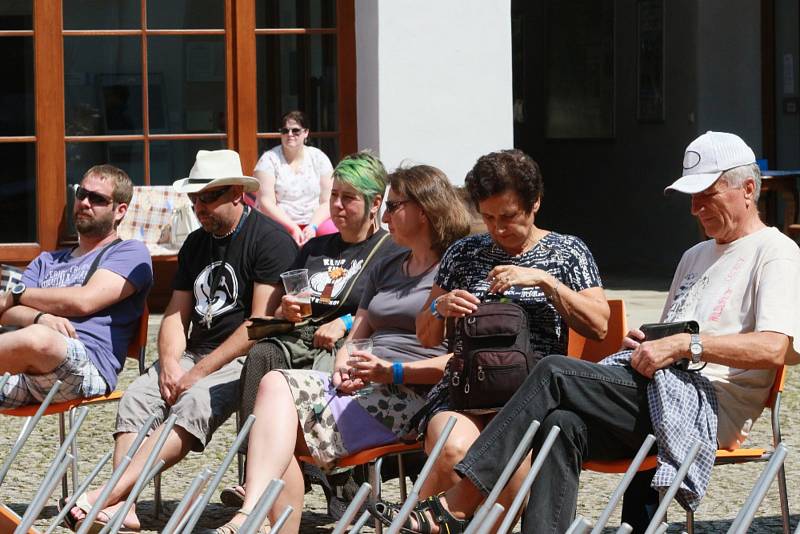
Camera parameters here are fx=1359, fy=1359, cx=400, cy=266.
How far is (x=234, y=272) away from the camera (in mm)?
4789

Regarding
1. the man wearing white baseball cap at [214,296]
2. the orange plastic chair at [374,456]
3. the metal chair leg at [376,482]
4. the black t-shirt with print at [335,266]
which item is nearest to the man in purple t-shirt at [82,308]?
the man wearing white baseball cap at [214,296]

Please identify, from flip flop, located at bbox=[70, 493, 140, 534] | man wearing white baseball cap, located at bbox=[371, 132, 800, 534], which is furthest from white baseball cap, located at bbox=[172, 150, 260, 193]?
man wearing white baseball cap, located at bbox=[371, 132, 800, 534]

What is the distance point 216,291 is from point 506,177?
139 centimetres

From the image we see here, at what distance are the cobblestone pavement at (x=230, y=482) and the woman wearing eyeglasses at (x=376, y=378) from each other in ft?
1.97

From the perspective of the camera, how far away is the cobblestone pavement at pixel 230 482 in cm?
453

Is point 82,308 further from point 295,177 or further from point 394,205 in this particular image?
point 295,177

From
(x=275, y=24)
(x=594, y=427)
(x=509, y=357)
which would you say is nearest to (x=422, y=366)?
(x=509, y=357)

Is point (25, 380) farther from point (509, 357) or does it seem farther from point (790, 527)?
point (790, 527)

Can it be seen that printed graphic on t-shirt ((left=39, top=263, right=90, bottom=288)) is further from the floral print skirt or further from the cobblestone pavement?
the floral print skirt

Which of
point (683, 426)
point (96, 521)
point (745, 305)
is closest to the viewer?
point (683, 426)

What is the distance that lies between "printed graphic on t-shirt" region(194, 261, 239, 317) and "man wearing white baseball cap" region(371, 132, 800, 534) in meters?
1.38

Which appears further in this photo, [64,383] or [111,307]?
[111,307]

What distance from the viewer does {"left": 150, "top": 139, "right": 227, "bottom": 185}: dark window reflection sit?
9.20 metres

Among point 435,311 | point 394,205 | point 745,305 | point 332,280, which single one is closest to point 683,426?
point 745,305
